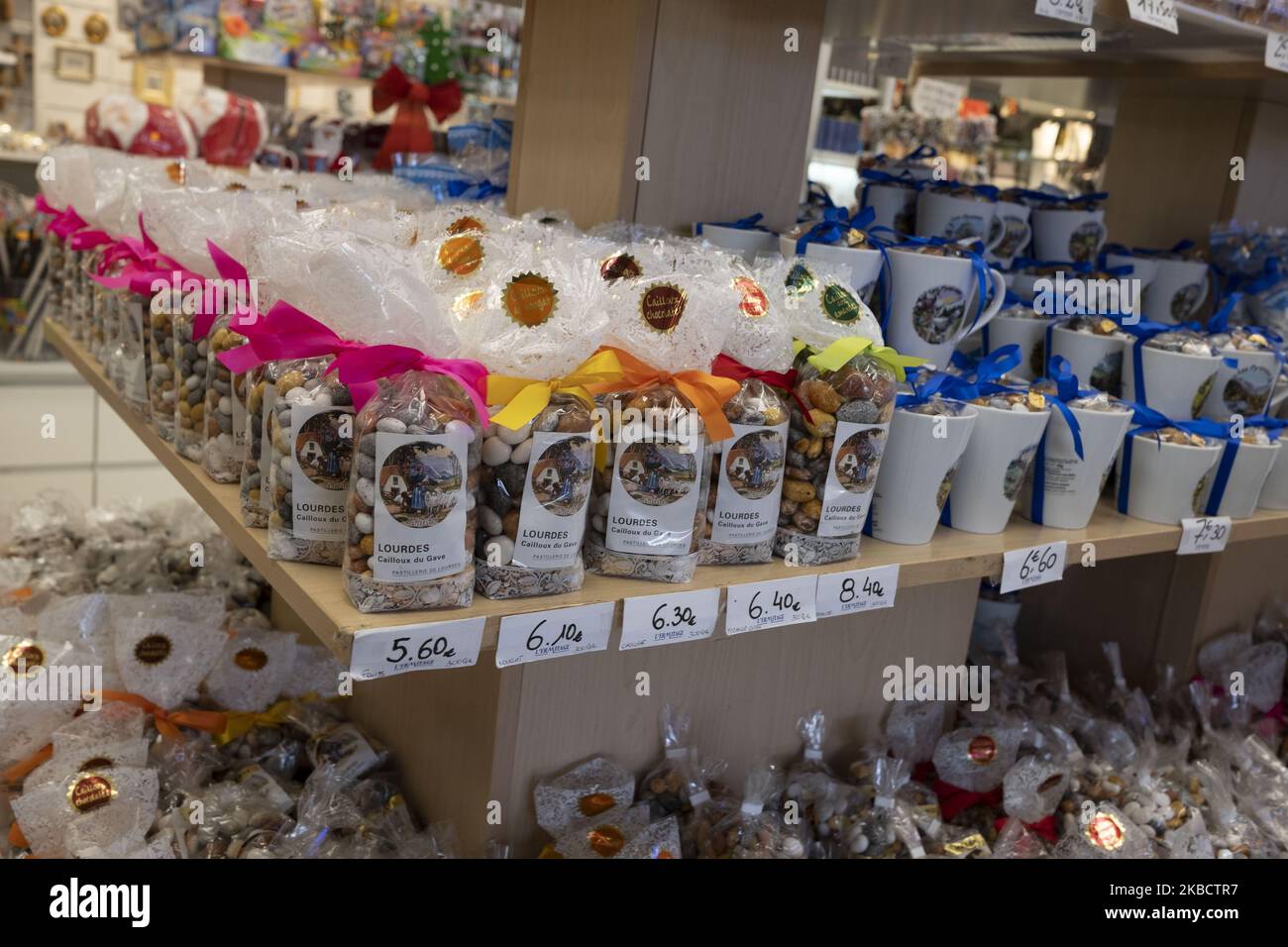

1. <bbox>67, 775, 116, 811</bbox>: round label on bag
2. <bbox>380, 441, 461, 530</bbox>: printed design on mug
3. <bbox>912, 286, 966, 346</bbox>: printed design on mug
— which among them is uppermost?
<bbox>912, 286, 966, 346</bbox>: printed design on mug

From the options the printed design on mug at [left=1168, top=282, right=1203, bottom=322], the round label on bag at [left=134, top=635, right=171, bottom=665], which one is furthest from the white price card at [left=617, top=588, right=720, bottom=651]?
the printed design on mug at [left=1168, top=282, right=1203, bottom=322]

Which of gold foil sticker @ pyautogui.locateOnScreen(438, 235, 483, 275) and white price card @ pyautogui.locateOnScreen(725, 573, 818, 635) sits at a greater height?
gold foil sticker @ pyautogui.locateOnScreen(438, 235, 483, 275)

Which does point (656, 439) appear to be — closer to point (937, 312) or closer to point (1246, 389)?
point (937, 312)

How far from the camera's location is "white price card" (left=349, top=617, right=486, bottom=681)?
83 centimetres

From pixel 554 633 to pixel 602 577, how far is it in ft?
0.31

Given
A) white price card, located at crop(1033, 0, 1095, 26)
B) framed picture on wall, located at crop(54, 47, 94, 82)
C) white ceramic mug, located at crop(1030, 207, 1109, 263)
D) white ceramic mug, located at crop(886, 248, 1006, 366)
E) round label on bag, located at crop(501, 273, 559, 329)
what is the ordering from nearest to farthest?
round label on bag, located at crop(501, 273, 559, 329)
white price card, located at crop(1033, 0, 1095, 26)
white ceramic mug, located at crop(886, 248, 1006, 366)
white ceramic mug, located at crop(1030, 207, 1109, 263)
framed picture on wall, located at crop(54, 47, 94, 82)

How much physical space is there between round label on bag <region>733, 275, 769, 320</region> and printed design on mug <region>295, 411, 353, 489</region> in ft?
1.22

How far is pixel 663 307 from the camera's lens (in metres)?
0.98

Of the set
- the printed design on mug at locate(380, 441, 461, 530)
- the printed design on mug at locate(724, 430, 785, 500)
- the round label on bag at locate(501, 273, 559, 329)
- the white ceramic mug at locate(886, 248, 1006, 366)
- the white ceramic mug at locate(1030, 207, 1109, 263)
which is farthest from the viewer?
the white ceramic mug at locate(1030, 207, 1109, 263)

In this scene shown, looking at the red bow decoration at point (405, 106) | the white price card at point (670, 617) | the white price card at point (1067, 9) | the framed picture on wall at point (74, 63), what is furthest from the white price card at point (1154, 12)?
the framed picture on wall at point (74, 63)

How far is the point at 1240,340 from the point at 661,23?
931 millimetres

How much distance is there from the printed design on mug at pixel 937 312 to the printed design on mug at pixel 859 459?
32 centimetres

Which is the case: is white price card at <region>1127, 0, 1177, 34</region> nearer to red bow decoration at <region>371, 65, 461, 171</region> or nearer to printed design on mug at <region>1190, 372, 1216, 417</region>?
printed design on mug at <region>1190, 372, 1216, 417</region>
